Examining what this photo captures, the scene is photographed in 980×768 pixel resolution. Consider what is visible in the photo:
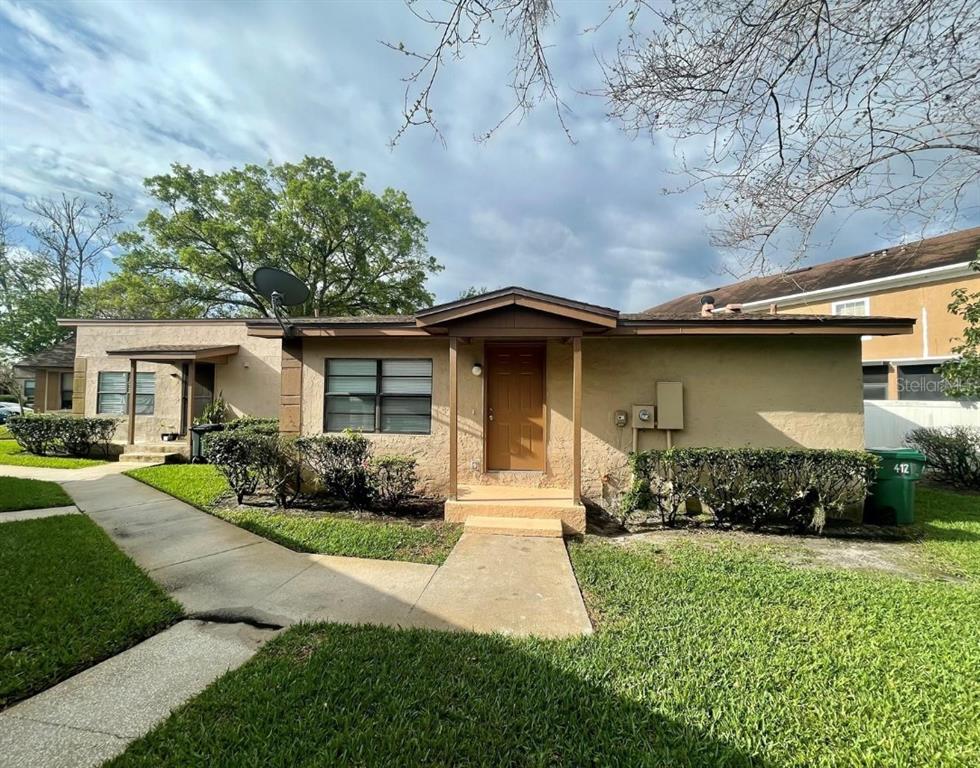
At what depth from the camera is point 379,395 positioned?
7.29 metres

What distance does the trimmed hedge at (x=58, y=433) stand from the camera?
11.1 m

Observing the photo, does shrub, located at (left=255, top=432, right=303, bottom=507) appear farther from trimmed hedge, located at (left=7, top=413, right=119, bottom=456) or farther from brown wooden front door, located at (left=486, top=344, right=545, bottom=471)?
trimmed hedge, located at (left=7, top=413, right=119, bottom=456)

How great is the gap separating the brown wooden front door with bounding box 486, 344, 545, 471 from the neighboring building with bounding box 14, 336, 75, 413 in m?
20.4

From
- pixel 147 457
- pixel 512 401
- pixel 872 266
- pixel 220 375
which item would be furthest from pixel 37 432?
pixel 872 266

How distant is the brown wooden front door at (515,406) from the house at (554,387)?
2cm

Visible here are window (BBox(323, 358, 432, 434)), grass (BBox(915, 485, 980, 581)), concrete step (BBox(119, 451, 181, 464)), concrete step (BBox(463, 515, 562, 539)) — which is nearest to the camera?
grass (BBox(915, 485, 980, 581))

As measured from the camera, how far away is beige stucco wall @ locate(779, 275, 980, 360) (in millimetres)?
12594

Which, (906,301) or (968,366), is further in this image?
(906,301)

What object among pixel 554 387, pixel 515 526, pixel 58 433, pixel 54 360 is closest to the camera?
pixel 515 526

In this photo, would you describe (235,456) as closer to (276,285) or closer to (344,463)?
(344,463)

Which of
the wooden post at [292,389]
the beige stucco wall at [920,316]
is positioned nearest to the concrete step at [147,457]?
the wooden post at [292,389]

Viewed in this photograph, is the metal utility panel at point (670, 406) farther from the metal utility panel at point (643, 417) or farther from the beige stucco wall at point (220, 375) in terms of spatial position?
the beige stucco wall at point (220, 375)

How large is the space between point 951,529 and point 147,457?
16388mm

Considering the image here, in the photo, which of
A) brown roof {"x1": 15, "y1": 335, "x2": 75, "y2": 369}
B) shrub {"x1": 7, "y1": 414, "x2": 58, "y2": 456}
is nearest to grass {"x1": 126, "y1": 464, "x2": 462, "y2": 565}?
shrub {"x1": 7, "y1": 414, "x2": 58, "y2": 456}
